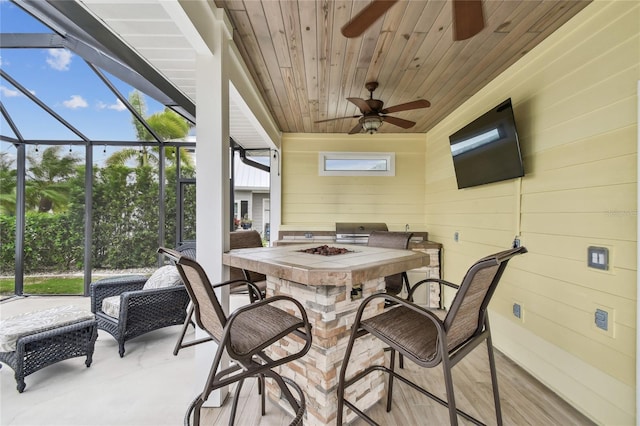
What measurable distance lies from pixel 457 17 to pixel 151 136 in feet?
16.3

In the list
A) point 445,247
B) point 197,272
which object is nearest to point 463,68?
point 445,247

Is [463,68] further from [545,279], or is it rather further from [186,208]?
[186,208]

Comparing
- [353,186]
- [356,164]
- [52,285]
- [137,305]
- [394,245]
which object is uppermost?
[356,164]

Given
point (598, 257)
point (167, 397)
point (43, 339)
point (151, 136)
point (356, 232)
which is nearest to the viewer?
point (598, 257)

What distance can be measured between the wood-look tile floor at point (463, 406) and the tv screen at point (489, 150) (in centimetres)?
175

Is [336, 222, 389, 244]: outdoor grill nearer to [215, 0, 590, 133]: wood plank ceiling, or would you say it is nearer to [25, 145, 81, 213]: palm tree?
[215, 0, 590, 133]: wood plank ceiling

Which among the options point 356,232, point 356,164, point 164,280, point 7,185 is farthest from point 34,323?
point 356,164

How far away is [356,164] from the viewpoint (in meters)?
4.56

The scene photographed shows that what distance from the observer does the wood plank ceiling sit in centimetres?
178

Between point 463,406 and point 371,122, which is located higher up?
point 371,122

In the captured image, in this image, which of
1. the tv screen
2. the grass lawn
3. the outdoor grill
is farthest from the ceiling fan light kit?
the grass lawn

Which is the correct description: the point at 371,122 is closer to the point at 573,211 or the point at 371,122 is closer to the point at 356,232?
the point at 356,232

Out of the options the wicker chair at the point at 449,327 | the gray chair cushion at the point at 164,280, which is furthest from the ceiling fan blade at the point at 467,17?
→ the gray chair cushion at the point at 164,280

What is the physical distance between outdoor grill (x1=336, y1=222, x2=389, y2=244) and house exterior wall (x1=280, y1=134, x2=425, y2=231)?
251 millimetres
